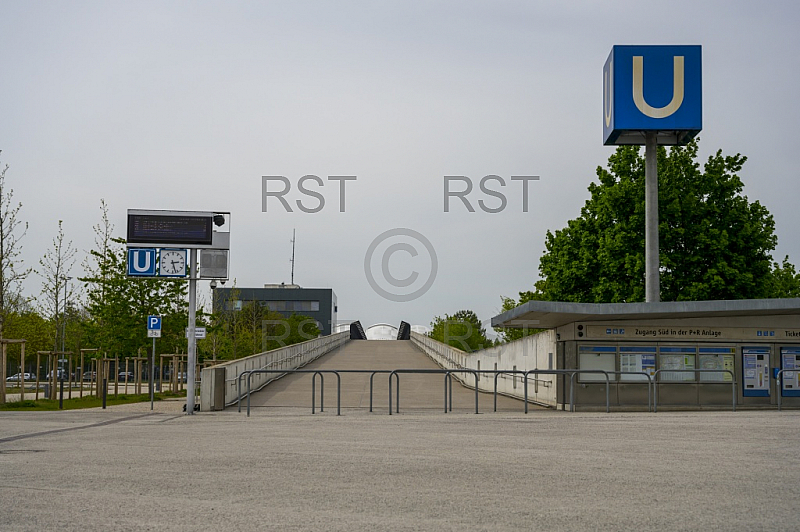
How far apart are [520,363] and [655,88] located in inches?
420

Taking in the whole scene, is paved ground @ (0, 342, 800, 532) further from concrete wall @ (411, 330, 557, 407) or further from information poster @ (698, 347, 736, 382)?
concrete wall @ (411, 330, 557, 407)

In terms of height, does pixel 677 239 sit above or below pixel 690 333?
above

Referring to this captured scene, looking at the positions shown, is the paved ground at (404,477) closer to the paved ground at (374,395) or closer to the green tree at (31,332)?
the paved ground at (374,395)

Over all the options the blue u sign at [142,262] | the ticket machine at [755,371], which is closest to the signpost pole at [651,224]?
the ticket machine at [755,371]

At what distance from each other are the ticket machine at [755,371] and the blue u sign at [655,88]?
10317 mm

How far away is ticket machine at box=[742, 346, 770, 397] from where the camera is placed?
2300cm

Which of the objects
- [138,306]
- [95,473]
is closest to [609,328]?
[95,473]

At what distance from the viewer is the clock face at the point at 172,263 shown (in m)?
23.6

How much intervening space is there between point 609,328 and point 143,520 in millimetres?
16820

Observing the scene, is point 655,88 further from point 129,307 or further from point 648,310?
point 129,307

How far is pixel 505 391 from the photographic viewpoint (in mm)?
30047

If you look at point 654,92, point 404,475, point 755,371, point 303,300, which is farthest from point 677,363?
point 303,300

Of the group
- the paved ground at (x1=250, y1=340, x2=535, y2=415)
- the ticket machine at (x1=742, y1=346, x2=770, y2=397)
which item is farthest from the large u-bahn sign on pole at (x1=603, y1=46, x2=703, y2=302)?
the paved ground at (x1=250, y1=340, x2=535, y2=415)

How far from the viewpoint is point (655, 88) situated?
30844 millimetres
